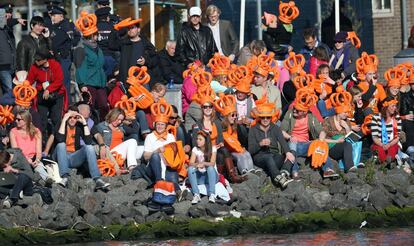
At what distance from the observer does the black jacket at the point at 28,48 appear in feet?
74.7

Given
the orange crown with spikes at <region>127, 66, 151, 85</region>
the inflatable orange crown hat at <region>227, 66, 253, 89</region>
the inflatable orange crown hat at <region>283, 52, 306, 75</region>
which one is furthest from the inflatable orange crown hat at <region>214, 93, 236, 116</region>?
the inflatable orange crown hat at <region>283, 52, 306, 75</region>

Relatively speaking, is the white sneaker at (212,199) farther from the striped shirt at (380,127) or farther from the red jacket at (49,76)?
the striped shirt at (380,127)

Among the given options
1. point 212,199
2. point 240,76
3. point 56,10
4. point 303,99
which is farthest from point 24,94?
point 303,99

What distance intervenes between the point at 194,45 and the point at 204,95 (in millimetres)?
2601

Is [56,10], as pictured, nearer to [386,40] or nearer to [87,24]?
[87,24]

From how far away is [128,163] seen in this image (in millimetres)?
21719

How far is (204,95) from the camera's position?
21750mm

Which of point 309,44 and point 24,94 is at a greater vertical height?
point 309,44

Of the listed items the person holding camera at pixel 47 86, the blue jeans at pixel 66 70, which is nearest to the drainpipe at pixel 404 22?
the blue jeans at pixel 66 70

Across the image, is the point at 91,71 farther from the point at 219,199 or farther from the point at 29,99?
the point at 219,199

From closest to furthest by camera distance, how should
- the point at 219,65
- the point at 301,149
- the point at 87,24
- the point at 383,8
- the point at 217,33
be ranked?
1. the point at 301,149
2. the point at 87,24
3. the point at 219,65
4. the point at 217,33
5. the point at 383,8

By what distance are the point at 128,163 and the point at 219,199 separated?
5.58 feet

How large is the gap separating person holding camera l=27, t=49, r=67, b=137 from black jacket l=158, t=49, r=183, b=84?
2438mm

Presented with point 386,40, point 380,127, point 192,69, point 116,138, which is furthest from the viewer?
point 386,40
